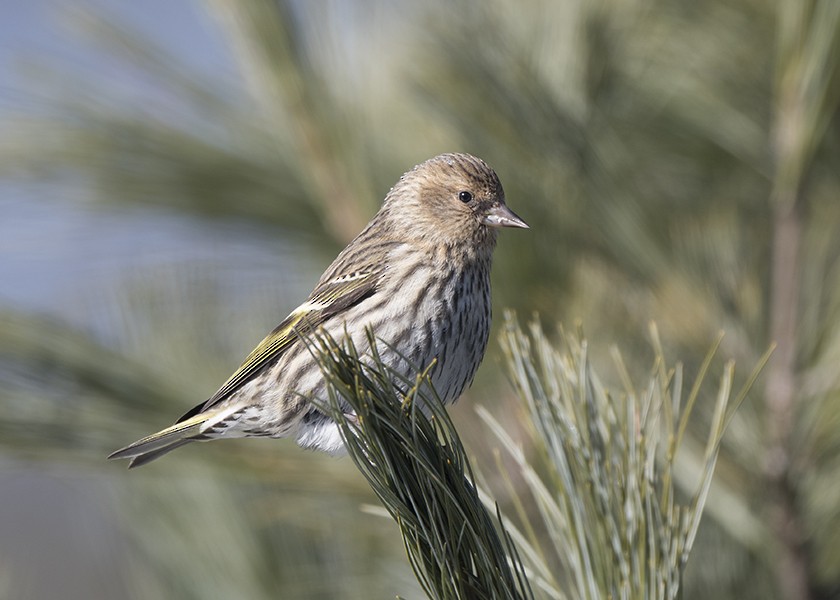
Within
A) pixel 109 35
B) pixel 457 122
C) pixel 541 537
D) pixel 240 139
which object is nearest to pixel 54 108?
pixel 109 35

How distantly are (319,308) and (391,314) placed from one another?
8.5 inches

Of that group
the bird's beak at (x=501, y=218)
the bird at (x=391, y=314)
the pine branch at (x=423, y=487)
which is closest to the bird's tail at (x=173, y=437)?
the bird at (x=391, y=314)

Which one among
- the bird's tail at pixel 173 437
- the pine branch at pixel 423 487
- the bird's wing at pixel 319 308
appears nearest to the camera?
the pine branch at pixel 423 487

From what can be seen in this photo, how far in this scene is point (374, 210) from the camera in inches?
125

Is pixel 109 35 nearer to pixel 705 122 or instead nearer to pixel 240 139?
pixel 240 139

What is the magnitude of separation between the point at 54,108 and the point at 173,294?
66 centimetres

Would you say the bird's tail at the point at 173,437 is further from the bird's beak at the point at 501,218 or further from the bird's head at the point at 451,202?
the bird's beak at the point at 501,218

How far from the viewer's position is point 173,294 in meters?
3.57

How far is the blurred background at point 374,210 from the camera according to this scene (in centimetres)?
283

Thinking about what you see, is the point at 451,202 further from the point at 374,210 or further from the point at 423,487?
the point at 423,487

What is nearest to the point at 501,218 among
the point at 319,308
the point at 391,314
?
the point at 391,314

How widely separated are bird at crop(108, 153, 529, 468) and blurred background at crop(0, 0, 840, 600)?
12cm

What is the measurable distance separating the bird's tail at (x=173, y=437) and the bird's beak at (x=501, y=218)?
814 millimetres

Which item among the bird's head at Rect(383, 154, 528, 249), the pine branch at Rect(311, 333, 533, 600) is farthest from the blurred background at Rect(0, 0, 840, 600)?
the pine branch at Rect(311, 333, 533, 600)
